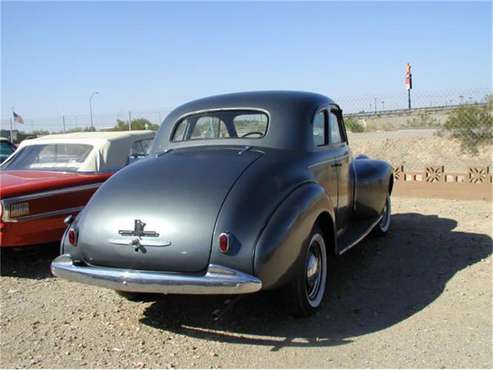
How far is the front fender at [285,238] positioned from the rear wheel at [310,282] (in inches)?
5.4

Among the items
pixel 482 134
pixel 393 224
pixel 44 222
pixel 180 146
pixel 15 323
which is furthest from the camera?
pixel 482 134

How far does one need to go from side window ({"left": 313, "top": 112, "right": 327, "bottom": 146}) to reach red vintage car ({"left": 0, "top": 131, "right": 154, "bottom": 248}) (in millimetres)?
2640

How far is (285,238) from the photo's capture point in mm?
3502

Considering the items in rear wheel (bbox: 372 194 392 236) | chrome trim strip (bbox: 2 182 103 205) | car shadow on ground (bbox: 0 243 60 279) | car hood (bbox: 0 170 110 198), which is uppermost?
car hood (bbox: 0 170 110 198)

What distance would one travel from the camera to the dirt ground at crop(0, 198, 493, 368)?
134 inches

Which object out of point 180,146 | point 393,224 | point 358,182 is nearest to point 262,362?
point 180,146

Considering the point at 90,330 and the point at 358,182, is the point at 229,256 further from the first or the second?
the point at 358,182

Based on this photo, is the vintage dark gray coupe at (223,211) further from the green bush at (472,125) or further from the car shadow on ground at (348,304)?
the green bush at (472,125)

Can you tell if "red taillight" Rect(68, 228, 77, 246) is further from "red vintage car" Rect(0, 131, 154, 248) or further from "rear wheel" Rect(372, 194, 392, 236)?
"rear wheel" Rect(372, 194, 392, 236)

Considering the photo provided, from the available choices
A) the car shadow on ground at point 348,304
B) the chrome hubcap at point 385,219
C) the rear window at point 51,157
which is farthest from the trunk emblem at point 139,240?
the chrome hubcap at point 385,219

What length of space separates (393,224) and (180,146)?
382 cm

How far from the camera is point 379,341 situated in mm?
3588

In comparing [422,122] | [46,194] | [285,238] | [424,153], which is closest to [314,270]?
[285,238]

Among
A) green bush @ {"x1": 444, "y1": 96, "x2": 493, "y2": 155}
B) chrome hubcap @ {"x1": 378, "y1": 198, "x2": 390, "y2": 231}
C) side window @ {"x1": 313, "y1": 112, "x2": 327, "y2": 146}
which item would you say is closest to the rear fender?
chrome hubcap @ {"x1": 378, "y1": 198, "x2": 390, "y2": 231}
